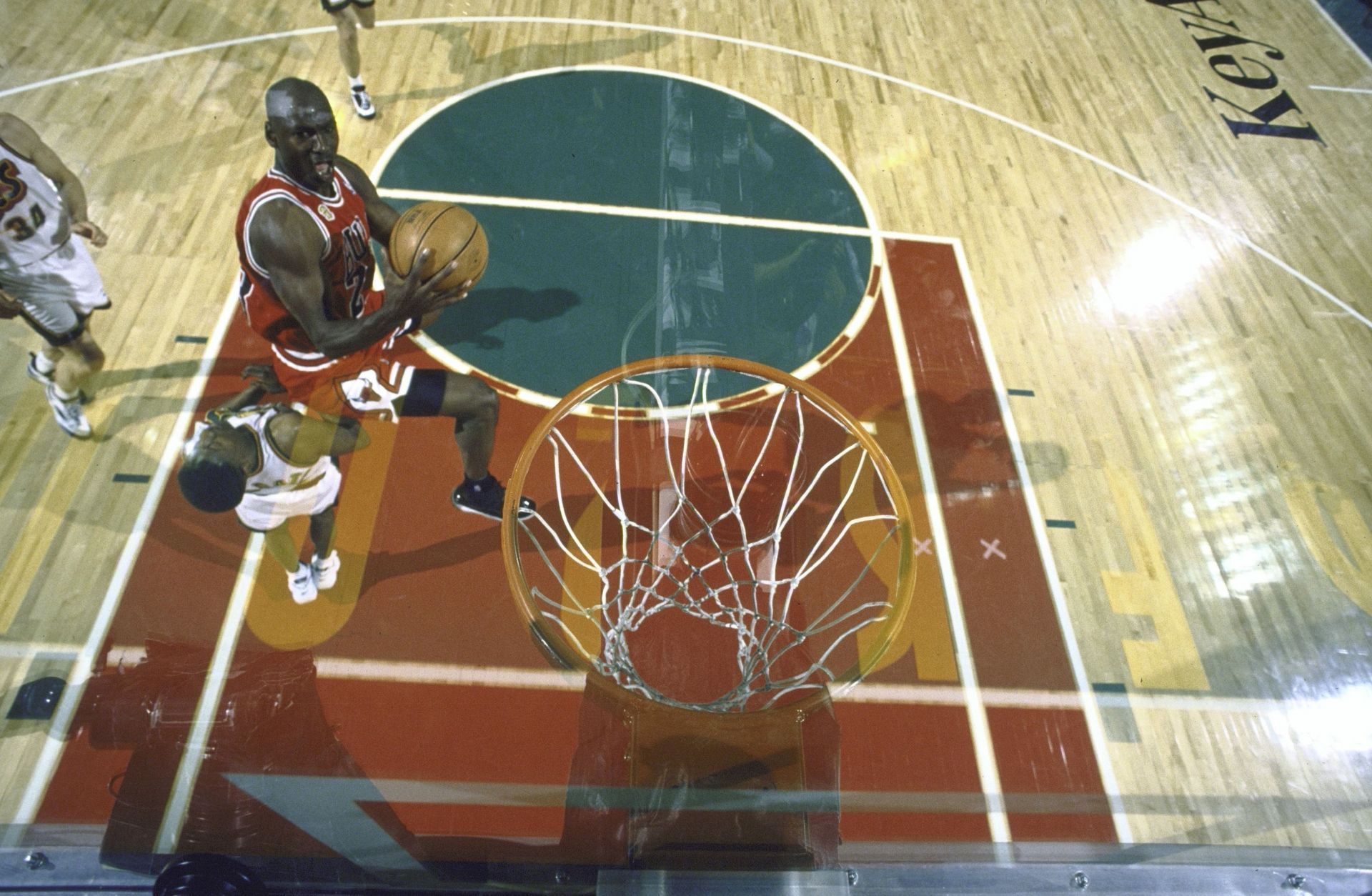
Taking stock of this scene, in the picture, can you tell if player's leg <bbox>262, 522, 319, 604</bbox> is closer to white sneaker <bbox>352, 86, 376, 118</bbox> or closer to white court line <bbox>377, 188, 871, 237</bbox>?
white court line <bbox>377, 188, 871, 237</bbox>

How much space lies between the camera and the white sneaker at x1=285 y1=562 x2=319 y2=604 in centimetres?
302

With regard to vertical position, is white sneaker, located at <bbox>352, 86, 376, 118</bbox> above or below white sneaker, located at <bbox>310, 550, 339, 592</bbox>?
above

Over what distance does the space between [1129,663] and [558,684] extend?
7.60 ft

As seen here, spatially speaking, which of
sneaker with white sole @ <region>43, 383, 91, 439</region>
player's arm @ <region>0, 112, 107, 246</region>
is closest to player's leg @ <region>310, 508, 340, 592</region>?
sneaker with white sole @ <region>43, 383, 91, 439</region>

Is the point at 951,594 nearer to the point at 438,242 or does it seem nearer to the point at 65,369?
the point at 438,242

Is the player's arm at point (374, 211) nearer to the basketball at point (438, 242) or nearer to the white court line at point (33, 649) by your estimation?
the basketball at point (438, 242)

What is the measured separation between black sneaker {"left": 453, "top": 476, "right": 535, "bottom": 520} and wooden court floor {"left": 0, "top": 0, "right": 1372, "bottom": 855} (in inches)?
4.8

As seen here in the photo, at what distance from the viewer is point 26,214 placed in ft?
9.64

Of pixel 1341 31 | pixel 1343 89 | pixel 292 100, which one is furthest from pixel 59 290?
pixel 1341 31

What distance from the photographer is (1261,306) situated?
15.2 feet

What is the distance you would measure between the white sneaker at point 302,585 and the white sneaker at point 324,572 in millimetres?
12

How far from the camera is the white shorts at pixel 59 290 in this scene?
3.05m

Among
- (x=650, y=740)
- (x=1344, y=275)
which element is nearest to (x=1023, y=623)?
(x=650, y=740)

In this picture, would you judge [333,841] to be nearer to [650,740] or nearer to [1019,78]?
[650,740]
